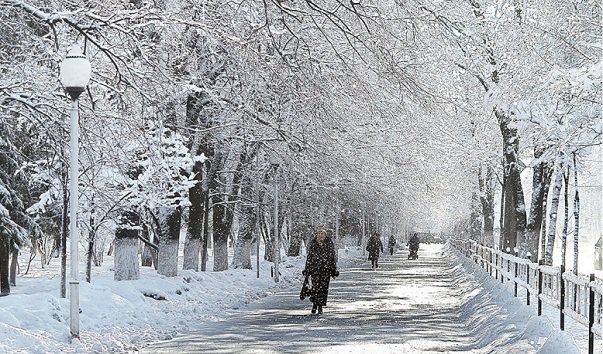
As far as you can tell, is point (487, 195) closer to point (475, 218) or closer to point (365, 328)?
point (475, 218)

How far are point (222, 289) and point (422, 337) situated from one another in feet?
37.5

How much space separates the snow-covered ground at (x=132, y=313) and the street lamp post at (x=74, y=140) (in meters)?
0.45

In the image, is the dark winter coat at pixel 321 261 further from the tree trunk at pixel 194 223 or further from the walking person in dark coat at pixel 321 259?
the tree trunk at pixel 194 223

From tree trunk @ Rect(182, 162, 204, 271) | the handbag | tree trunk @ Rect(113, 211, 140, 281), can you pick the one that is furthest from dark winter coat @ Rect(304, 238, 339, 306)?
tree trunk @ Rect(182, 162, 204, 271)

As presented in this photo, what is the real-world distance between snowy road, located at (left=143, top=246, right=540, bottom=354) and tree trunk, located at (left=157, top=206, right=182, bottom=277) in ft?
8.88

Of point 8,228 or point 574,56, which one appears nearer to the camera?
point 574,56

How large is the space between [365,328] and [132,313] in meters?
4.08

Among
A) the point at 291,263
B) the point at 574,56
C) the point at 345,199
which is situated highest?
the point at 574,56

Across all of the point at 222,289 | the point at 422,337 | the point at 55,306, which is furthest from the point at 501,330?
the point at 222,289

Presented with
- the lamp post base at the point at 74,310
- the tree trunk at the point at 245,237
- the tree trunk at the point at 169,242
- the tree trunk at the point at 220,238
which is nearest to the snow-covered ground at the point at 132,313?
the lamp post base at the point at 74,310

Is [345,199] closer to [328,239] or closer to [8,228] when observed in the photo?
[8,228]

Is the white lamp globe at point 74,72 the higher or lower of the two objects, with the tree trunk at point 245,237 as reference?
higher

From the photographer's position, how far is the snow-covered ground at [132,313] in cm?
1205

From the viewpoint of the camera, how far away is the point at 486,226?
49.9 m
